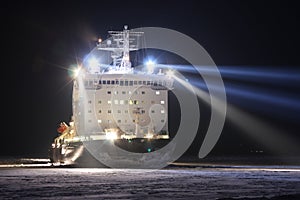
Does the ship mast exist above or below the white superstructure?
above

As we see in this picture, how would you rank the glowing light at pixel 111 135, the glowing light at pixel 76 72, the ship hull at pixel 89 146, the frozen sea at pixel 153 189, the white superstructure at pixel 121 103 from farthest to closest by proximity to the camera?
the glowing light at pixel 76 72
the white superstructure at pixel 121 103
the ship hull at pixel 89 146
the glowing light at pixel 111 135
the frozen sea at pixel 153 189

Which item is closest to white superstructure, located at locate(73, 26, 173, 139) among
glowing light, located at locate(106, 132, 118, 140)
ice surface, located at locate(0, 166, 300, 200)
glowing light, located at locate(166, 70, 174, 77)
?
glowing light, located at locate(106, 132, 118, 140)

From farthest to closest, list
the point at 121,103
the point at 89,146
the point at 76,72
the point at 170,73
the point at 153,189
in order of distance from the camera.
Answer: the point at 76,72 → the point at 170,73 → the point at 121,103 → the point at 89,146 → the point at 153,189

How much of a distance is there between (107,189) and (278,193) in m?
5.01

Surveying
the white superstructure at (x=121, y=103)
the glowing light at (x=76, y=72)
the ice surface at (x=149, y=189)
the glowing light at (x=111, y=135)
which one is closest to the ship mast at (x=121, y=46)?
the white superstructure at (x=121, y=103)

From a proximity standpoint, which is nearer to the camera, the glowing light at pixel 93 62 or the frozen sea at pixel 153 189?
the frozen sea at pixel 153 189

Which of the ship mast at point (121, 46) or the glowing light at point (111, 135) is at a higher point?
the ship mast at point (121, 46)

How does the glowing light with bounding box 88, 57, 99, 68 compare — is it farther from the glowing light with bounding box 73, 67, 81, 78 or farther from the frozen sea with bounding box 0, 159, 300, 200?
the frozen sea with bounding box 0, 159, 300, 200

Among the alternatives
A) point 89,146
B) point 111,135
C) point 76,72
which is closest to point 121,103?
point 111,135

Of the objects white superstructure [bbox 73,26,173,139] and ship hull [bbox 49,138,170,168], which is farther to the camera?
white superstructure [bbox 73,26,173,139]

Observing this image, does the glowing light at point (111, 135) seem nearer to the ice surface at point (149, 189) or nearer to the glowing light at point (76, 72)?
the glowing light at point (76, 72)

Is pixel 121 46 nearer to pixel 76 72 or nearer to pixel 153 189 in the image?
pixel 76 72

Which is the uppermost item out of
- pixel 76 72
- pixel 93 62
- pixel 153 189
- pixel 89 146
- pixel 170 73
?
pixel 93 62

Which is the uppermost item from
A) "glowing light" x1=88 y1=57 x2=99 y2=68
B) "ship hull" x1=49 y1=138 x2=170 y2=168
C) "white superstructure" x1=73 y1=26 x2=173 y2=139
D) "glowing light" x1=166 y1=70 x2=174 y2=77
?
"glowing light" x1=88 y1=57 x2=99 y2=68
